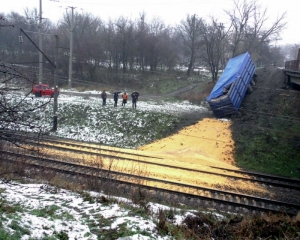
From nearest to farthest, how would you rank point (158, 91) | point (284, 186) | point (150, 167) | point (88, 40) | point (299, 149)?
point (284, 186)
point (150, 167)
point (299, 149)
point (158, 91)
point (88, 40)

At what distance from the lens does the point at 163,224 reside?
6.26 m

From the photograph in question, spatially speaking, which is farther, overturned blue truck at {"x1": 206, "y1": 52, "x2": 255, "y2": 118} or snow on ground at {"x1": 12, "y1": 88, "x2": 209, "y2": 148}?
overturned blue truck at {"x1": 206, "y1": 52, "x2": 255, "y2": 118}

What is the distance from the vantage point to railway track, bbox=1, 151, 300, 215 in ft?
32.0

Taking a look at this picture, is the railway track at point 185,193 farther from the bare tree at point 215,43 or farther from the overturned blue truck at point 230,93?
the bare tree at point 215,43

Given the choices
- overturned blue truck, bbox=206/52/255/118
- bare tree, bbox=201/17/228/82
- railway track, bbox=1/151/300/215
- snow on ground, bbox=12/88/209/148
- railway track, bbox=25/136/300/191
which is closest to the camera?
railway track, bbox=1/151/300/215

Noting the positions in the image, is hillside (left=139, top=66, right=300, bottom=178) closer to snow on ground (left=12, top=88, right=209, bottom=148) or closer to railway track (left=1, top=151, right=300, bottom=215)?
snow on ground (left=12, top=88, right=209, bottom=148)

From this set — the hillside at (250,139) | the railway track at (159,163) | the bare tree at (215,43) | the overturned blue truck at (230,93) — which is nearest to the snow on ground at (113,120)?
the hillside at (250,139)

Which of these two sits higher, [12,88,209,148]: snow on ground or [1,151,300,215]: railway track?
[12,88,209,148]: snow on ground

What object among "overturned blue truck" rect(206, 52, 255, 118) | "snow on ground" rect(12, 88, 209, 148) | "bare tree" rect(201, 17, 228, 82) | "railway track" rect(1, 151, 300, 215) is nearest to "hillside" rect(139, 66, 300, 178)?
"overturned blue truck" rect(206, 52, 255, 118)

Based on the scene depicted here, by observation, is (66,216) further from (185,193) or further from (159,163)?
(159,163)

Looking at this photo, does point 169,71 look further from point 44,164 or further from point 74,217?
point 74,217

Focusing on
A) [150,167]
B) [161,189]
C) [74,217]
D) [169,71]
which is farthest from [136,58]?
[74,217]

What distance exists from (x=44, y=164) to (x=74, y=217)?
6.45m

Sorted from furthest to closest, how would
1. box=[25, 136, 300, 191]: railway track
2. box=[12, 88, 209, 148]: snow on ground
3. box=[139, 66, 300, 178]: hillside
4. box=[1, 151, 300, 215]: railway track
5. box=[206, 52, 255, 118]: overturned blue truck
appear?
box=[206, 52, 255, 118]: overturned blue truck → box=[12, 88, 209, 148]: snow on ground → box=[139, 66, 300, 178]: hillside → box=[25, 136, 300, 191]: railway track → box=[1, 151, 300, 215]: railway track
